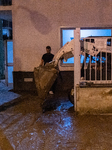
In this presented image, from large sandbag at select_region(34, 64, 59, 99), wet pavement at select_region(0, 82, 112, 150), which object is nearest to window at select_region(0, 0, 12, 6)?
large sandbag at select_region(34, 64, 59, 99)

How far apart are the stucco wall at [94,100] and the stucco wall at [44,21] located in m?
3.66

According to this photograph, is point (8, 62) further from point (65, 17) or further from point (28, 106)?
point (28, 106)

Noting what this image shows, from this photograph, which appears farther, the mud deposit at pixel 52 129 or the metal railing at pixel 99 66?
the metal railing at pixel 99 66

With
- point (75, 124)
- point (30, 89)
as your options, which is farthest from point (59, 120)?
point (30, 89)

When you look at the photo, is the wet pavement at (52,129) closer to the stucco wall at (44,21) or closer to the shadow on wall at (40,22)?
the stucco wall at (44,21)

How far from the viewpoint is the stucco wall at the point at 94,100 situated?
4.39 metres

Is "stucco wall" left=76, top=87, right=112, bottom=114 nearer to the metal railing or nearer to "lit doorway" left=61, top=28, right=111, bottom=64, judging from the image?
the metal railing

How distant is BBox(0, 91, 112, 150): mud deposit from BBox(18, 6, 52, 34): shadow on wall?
3.78 m

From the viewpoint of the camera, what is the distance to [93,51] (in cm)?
451

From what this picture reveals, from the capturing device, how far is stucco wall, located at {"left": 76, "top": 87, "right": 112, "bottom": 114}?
4395 millimetres

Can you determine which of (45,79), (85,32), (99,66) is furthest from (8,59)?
(99,66)

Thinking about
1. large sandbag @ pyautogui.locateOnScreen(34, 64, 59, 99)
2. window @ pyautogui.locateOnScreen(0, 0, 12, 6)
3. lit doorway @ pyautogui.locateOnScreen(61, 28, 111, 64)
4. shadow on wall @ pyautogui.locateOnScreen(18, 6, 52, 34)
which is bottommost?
large sandbag @ pyautogui.locateOnScreen(34, 64, 59, 99)

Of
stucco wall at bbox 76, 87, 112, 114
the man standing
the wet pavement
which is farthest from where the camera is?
the man standing

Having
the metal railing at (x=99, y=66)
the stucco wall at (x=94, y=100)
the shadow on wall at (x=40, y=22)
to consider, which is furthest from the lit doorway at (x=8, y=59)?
the stucco wall at (x=94, y=100)
